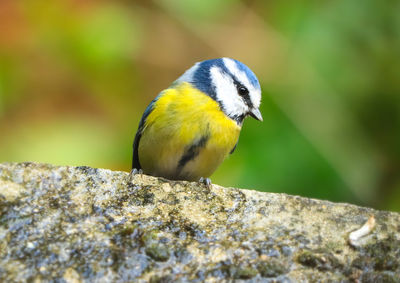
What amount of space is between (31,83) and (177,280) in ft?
5.93

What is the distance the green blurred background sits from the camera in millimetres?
2703

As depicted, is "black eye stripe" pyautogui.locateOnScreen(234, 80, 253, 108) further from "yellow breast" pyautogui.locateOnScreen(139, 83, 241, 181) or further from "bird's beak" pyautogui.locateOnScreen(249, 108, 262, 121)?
"yellow breast" pyautogui.locateOnScreen(139, 83, 241, 181)

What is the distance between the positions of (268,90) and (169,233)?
135 centimetres

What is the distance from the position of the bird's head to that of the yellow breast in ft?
0.17

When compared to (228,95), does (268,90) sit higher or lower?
higher

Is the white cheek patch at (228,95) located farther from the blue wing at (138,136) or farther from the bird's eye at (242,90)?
the blue wing at (138,136)

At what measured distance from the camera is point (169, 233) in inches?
67.3

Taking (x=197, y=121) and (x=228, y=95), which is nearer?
(x=197, y=121)

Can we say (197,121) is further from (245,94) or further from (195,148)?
(245,94)

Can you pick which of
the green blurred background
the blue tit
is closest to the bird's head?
the blue tit

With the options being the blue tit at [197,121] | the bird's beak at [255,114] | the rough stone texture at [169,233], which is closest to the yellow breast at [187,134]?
the blue tit at [197,121]

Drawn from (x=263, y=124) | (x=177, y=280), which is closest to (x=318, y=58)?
(x=263, y=124)

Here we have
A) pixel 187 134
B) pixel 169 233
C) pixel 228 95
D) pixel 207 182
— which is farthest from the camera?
pixel 228 95

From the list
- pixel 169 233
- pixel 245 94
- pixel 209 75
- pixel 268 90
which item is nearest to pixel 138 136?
pixel 209 75
